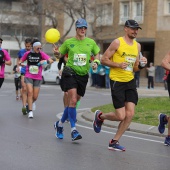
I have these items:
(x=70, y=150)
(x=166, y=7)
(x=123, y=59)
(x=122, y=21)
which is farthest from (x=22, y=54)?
(x=122, y=21)

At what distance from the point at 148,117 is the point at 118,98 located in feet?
15.8

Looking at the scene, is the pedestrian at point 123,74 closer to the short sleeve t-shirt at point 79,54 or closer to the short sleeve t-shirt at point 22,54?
the short sleeve t-shirt at point 79,54

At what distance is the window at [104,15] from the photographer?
152 feet

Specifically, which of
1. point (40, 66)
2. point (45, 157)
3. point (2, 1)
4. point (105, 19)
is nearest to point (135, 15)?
point (105, 19)

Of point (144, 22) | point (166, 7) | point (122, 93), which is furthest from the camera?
point (144, 22)

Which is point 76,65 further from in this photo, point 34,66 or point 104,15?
point 104,15

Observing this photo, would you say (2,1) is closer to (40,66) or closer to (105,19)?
(105,19)

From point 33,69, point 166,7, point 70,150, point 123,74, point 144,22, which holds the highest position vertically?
point 166,7

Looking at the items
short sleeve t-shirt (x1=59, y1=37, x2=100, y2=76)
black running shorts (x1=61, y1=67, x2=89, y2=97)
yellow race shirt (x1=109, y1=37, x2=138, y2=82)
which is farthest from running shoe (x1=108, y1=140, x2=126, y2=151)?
short sleeve t-shirt (x1=59, y1=37, x2=100, y2=76)

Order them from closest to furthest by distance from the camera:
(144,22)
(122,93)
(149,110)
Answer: (122,93)
(149,110)
(144,22)

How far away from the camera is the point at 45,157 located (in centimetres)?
864

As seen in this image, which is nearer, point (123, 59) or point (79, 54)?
point (123, 59)

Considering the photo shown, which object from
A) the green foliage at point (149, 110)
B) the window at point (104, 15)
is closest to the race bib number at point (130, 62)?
the green foliage at point (149, 110)

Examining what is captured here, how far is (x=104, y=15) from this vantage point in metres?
47.1
